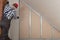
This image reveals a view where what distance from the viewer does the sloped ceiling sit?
3.05 m

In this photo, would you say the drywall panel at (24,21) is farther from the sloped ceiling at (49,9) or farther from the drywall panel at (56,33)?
the drywall panel at (56,33)

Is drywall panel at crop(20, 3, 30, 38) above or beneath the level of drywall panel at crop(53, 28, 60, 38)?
above

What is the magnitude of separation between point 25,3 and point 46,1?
0.44m

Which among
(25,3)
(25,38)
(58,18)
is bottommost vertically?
(25,38)

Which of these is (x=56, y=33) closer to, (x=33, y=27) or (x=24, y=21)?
(x=33, y=27)

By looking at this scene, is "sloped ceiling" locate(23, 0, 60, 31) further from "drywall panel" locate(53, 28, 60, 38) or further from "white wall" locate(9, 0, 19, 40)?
"white wall" locate(9, 0, 19, 40)

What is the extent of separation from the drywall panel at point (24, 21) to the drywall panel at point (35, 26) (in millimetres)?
108

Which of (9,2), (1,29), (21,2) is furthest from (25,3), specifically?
(1,29)

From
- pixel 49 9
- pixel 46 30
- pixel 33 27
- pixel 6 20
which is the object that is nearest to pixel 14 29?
pixel 33 27

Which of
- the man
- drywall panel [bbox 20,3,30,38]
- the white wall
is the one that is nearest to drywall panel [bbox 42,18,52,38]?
drywall panel [bbox 20,3,30,38]

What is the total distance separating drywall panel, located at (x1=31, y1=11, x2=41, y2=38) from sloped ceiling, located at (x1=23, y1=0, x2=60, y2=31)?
132 millimetres

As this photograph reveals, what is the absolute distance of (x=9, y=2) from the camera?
311 cm

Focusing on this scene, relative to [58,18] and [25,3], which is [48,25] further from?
[25,3]

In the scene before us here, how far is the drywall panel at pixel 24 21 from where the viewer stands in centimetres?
306
